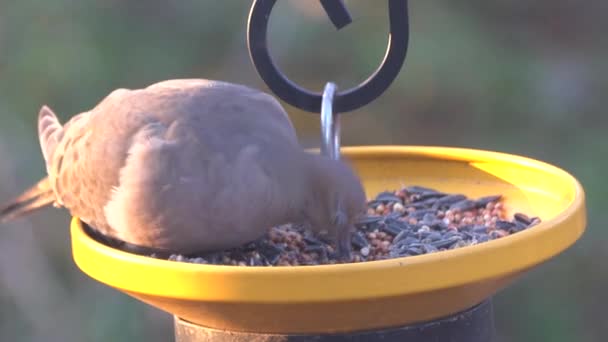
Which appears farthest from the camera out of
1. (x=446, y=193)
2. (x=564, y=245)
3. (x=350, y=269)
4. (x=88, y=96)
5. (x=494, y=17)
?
(x=494, y=17)

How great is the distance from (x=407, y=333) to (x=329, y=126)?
1.91 ft

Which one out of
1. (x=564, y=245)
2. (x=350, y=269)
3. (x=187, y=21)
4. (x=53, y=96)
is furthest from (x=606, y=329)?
(x=350, y=269)

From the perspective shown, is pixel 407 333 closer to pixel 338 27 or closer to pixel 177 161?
pixel 177 161

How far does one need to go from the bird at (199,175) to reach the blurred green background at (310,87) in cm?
238

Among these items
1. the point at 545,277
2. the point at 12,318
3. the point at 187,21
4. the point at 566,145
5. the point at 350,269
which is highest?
the point at 350,269

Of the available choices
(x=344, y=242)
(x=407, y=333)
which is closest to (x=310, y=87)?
(x=344, y=242)

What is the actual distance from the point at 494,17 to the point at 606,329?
171 centimetres

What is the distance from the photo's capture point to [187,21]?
529 cm

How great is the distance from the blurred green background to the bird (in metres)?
2.38

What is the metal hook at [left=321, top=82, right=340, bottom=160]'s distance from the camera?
243cm

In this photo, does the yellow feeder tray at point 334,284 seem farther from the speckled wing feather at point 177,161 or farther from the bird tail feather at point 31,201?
the bird tail feather at point 31,201

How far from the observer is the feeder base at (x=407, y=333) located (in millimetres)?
2043

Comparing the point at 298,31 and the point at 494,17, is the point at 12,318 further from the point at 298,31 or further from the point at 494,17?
the point at 494,17

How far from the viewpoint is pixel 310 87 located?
5.13m
